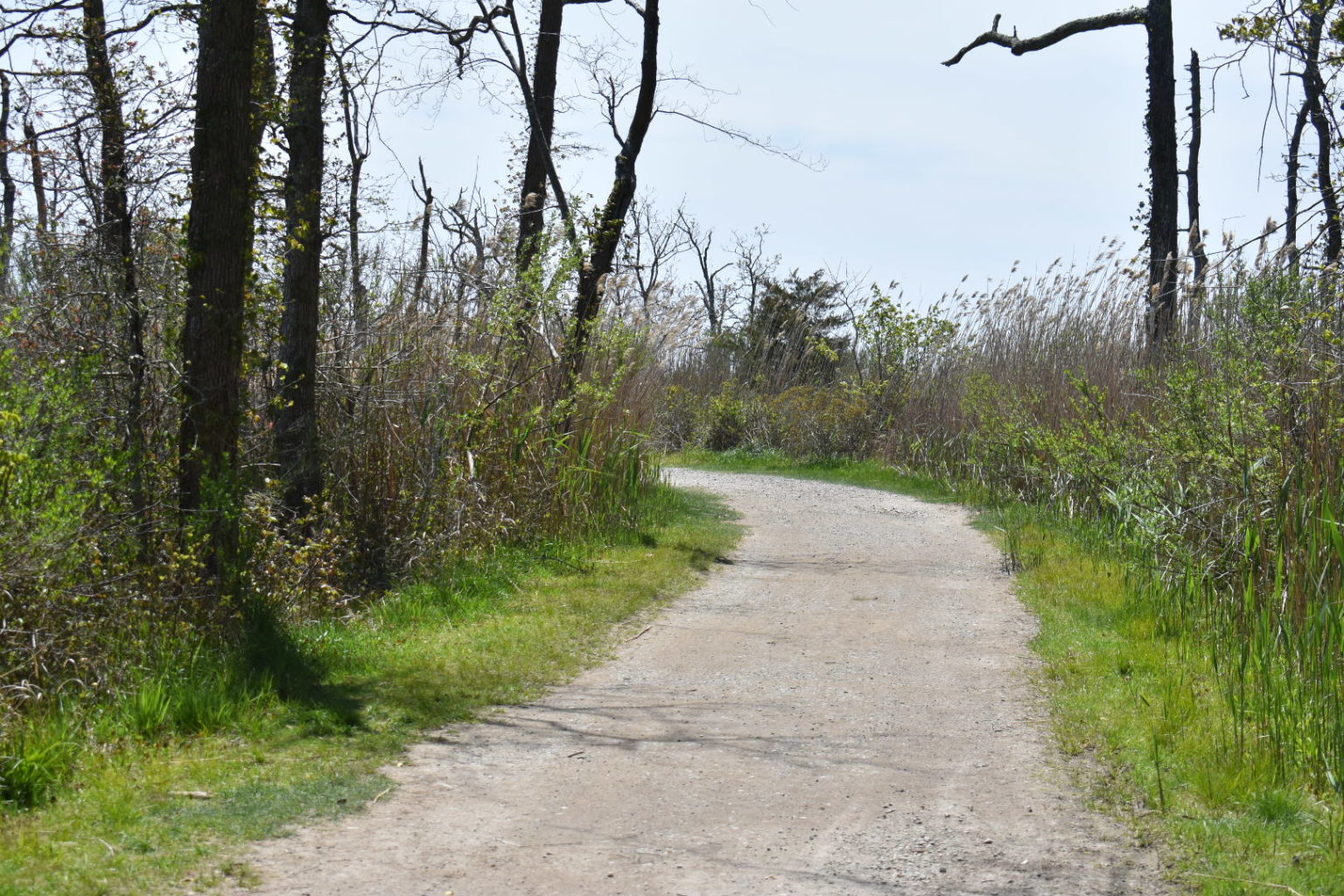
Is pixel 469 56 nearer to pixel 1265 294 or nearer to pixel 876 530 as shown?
pixel 876 530

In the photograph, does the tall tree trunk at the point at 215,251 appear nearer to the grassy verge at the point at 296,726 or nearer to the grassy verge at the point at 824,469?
the grassy verge at the point at 296,726

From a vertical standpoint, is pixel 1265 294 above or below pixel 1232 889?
above

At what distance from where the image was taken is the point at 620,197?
1316 centimetres

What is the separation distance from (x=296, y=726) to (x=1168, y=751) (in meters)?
3.75

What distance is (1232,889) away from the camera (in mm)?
3908

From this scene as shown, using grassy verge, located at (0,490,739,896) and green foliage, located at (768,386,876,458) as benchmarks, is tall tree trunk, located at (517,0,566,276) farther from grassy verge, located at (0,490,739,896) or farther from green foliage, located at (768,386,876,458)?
green foliage, located at (768,386,876,458)

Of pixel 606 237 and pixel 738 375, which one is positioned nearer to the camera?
pixel 606 237

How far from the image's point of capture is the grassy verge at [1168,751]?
412 centimetres

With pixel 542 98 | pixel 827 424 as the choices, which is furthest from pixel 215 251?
pixel 827 424

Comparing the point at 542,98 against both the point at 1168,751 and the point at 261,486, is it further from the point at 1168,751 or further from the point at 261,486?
the point at 1168,751

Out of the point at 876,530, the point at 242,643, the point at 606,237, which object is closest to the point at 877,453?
the point at 876,530

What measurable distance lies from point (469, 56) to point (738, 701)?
10.5 metres

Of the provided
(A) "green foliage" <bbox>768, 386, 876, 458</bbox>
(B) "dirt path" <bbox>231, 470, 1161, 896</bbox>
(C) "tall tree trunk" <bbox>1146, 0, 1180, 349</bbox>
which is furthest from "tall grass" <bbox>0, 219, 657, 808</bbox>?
(A) "green foliage" <bbox>768, 386, 876, 458</bbox>

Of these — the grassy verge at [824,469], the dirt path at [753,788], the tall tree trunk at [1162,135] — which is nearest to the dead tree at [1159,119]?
the tall tree trunk at [1162,135]
